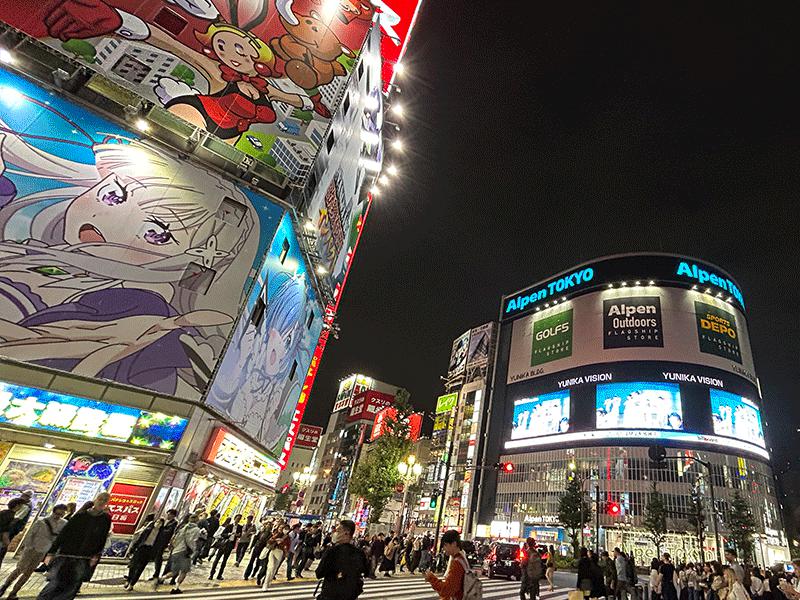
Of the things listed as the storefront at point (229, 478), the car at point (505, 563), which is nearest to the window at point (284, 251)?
the storefront at point (229, 478)

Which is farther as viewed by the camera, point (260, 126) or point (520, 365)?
point (520, 365)

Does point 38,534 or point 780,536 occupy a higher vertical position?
point 780,536

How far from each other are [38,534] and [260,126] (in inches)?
610

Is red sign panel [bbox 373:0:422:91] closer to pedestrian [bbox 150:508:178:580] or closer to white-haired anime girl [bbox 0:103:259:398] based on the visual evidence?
white-haired anime girl [bbox 0:103:259:398]

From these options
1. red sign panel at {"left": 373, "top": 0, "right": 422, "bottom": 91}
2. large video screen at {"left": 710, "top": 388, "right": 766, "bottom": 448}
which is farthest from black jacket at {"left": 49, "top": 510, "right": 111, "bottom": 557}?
large video screen at {"left": 710, "top": 388, "right": 766, "bottom": 448}

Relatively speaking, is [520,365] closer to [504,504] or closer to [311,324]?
[504,504]

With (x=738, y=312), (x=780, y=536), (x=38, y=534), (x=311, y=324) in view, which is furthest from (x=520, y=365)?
(x=38, y=534)

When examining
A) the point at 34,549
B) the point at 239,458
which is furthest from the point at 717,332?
the point at 34,549

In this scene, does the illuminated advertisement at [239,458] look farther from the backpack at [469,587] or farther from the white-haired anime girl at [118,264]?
the backpack at [469,587]

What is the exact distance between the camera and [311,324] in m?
26.9

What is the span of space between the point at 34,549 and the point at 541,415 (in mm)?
72774

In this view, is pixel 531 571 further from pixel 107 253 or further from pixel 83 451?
pixel 107 253

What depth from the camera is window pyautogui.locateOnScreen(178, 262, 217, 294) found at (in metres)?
15.4

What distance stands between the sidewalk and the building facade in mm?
50682
